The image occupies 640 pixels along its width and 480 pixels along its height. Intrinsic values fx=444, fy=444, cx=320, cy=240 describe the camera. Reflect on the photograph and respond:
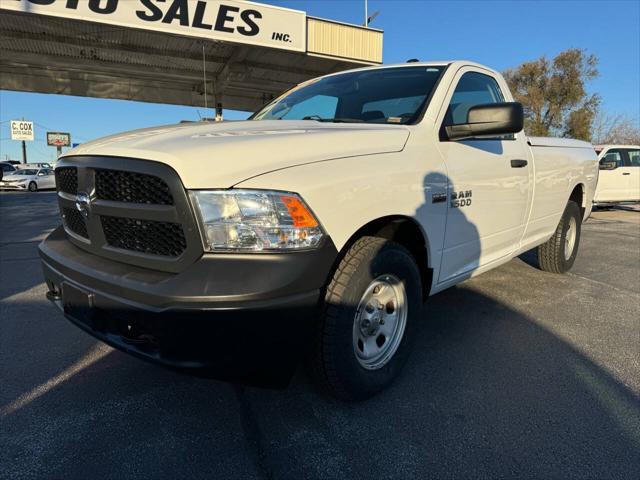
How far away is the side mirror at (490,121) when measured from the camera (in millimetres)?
2631

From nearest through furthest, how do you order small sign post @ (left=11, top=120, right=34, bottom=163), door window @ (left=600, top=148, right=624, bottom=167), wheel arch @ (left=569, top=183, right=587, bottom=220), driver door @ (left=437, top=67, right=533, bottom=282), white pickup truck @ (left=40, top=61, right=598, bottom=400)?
white pickup truck @ (left=40, top=61, right=598, bottom=400), driver door @ (left=437, top=67, right=533, bottom=282), wheel arch @ (left=569, top=183, right=587, bottom=220), door window @ (left=600, top=148, right=624, bottom=167), small sign post @ (left=11, top=120, right=34, bottom=163)

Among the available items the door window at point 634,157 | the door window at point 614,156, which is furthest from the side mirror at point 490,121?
the door window at point 634,157

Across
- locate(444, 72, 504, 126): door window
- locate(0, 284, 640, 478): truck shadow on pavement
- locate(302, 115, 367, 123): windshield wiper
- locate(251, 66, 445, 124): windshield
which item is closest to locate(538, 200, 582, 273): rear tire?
locate(444, 72, 504, 126): door window

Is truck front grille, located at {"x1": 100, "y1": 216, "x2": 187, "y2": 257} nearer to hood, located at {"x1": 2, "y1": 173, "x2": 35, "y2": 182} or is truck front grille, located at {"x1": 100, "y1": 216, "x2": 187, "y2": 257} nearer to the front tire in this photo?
the front tire

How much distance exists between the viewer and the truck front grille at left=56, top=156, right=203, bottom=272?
1.76m

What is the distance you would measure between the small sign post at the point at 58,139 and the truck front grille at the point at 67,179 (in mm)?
53167

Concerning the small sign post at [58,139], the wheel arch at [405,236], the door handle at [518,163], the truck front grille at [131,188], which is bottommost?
the wheel arch at [405,236]

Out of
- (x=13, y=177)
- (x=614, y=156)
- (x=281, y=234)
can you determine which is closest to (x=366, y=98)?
(x=281, y=234)

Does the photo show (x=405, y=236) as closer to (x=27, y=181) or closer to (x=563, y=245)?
(x=563, y=245)

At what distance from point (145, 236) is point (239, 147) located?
22.4 inches

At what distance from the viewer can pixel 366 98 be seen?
3182 mm

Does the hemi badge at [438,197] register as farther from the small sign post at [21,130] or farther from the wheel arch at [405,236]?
the small sign post at [21,130]

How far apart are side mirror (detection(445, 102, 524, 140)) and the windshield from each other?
0.93ft

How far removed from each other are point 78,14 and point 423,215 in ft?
42.3
